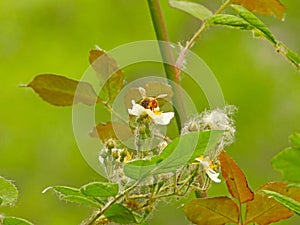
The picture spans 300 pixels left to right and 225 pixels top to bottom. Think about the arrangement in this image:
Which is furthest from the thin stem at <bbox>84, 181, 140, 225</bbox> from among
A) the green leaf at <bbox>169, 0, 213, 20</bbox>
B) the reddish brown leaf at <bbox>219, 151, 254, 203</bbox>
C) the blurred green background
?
the blurred green background

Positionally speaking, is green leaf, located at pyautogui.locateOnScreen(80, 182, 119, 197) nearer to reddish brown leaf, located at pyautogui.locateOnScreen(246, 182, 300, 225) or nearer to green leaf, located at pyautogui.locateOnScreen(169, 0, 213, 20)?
reddish brown leaf, located at pyautogui.locateOnScreen(246, 182, 300, 225)

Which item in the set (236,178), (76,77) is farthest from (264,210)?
(76,77)

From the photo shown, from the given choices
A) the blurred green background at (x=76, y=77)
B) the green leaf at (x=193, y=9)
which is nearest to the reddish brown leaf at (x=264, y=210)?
the green leaf at (x=193, y=9)

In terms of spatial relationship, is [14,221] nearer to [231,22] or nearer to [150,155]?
[150,155]

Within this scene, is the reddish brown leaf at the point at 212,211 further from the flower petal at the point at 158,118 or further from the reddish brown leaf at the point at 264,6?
the reddish brown leaf at the point at 264,6

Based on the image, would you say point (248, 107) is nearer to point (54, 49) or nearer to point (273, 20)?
point (273, 20)

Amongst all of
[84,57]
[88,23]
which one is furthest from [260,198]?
[88,23]
